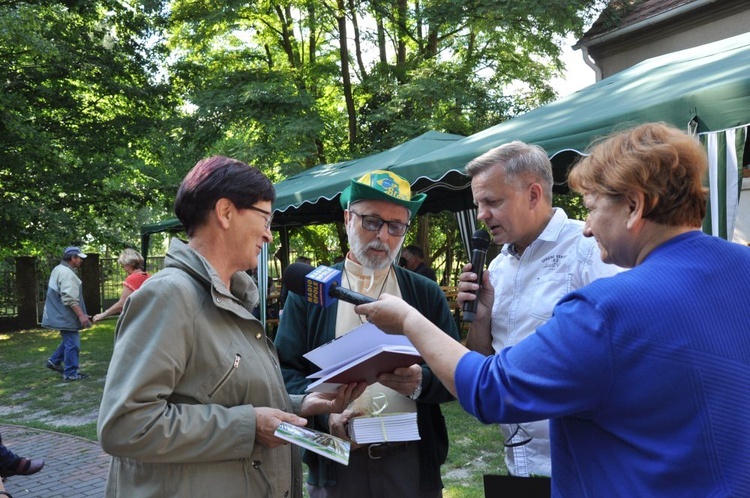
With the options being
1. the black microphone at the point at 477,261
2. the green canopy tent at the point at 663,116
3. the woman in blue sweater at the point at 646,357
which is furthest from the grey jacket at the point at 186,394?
the green canopy tent at the point at 663,116

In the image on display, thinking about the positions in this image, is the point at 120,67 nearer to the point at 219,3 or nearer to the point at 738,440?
the point at 219,3

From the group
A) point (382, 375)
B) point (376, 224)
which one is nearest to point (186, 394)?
point (382, 375)

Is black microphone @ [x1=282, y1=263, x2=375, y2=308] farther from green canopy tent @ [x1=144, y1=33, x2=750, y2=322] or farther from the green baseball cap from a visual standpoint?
green canopy tent @ [x1=144, y1=33, x2=750, y2=322]

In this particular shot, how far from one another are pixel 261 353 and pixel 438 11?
12.2 metres

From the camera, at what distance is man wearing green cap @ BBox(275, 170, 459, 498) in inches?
92.2

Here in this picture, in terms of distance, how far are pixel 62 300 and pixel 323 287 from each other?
29.3 ft

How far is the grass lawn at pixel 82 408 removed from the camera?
205 inches

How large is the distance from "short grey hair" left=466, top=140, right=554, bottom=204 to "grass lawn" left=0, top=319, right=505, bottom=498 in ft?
9.81

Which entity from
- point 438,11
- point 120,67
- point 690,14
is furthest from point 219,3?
point 690,14

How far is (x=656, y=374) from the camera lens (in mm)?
1213

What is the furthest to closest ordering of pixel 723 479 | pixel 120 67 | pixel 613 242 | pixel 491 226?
pixel 120 67 < pixel 491 226 < pixel 613 242 < pixel 723 479

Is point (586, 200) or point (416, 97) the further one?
point (416, 97)

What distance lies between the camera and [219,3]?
13.9 meters

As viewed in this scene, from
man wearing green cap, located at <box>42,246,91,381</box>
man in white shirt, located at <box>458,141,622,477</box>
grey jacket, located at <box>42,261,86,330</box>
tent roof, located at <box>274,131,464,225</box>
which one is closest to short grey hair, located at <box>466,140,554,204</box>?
man in white shirt, located at <box>458,141,622,477</box>
